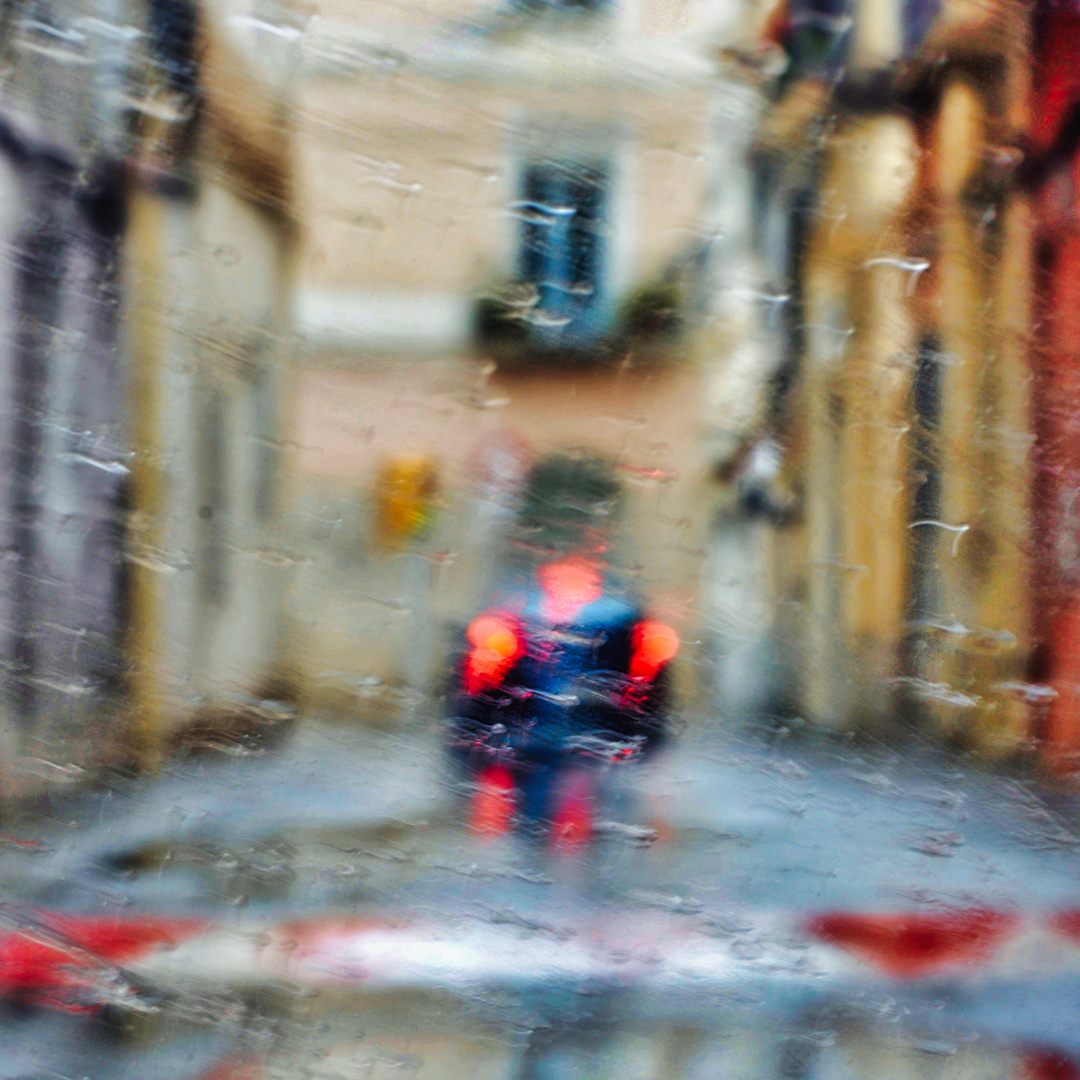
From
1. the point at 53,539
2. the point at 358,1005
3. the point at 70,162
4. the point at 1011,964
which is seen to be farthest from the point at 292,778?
the point at 1011,964

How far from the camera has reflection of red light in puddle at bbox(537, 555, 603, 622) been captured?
1.11m

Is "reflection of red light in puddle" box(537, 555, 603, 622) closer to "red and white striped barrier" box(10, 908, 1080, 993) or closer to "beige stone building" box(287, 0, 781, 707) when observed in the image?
"beige stone building" box(287, 0, 781, 707)

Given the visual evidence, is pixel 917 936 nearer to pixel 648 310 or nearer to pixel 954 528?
pixel 954 528

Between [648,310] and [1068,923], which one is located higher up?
[648,310]

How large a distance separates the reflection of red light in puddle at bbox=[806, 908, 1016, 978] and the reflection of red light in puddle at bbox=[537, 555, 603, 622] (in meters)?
0.50

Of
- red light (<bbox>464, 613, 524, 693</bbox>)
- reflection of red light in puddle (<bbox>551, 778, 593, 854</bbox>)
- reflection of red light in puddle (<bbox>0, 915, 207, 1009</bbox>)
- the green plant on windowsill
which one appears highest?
the green plant on windowsill

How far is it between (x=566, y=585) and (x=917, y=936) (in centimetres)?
63

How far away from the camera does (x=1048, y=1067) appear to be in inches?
42.1

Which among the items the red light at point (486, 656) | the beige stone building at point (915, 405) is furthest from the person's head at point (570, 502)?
the beige stone building at point (915, 405)

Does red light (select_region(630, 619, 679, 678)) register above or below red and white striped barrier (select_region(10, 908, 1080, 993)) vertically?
above

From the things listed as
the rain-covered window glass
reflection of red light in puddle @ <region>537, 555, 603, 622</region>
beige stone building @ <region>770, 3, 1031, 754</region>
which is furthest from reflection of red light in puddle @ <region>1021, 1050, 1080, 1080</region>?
reflection of red light in puddle @ <region>537, 555, 603, 622</region>

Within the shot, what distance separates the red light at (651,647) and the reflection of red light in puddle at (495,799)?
0.21 meters

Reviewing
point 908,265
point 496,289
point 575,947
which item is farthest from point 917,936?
point 496,289

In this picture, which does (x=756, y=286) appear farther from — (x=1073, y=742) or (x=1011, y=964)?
(x=1011, y=964)
